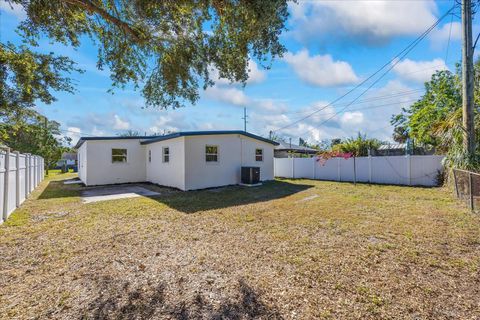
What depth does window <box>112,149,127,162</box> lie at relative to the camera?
14822 millimetres

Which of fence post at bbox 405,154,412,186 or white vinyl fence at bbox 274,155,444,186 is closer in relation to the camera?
white vinyl fence at bbox 274,155,444,186

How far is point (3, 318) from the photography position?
2.36m

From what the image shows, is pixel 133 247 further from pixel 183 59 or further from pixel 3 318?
pixel 183 59

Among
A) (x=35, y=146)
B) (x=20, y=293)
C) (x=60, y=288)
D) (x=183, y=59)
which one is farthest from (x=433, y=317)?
(x=35, y=146)

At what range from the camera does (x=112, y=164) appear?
14648mm

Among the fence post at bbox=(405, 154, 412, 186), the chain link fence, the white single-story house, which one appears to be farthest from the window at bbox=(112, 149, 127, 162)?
the fence post at bbox=(405, 154, 412, 186)

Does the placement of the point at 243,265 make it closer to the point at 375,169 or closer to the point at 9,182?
the point at 9,182

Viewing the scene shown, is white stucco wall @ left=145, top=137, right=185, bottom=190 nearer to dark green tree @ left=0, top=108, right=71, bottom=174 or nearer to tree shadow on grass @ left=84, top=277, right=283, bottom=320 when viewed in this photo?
tree shadow on grass @ left=84, top=277, right=283, bottom=320

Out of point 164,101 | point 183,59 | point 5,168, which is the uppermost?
point 183,59

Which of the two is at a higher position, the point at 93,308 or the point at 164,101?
the point at 164,101

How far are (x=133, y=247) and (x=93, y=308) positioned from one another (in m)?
1.84

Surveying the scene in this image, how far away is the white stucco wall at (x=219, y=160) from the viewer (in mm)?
11477

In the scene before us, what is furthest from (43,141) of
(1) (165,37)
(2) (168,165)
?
(1) (165,37)

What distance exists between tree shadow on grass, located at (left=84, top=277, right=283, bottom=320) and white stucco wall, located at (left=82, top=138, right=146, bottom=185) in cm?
1309
